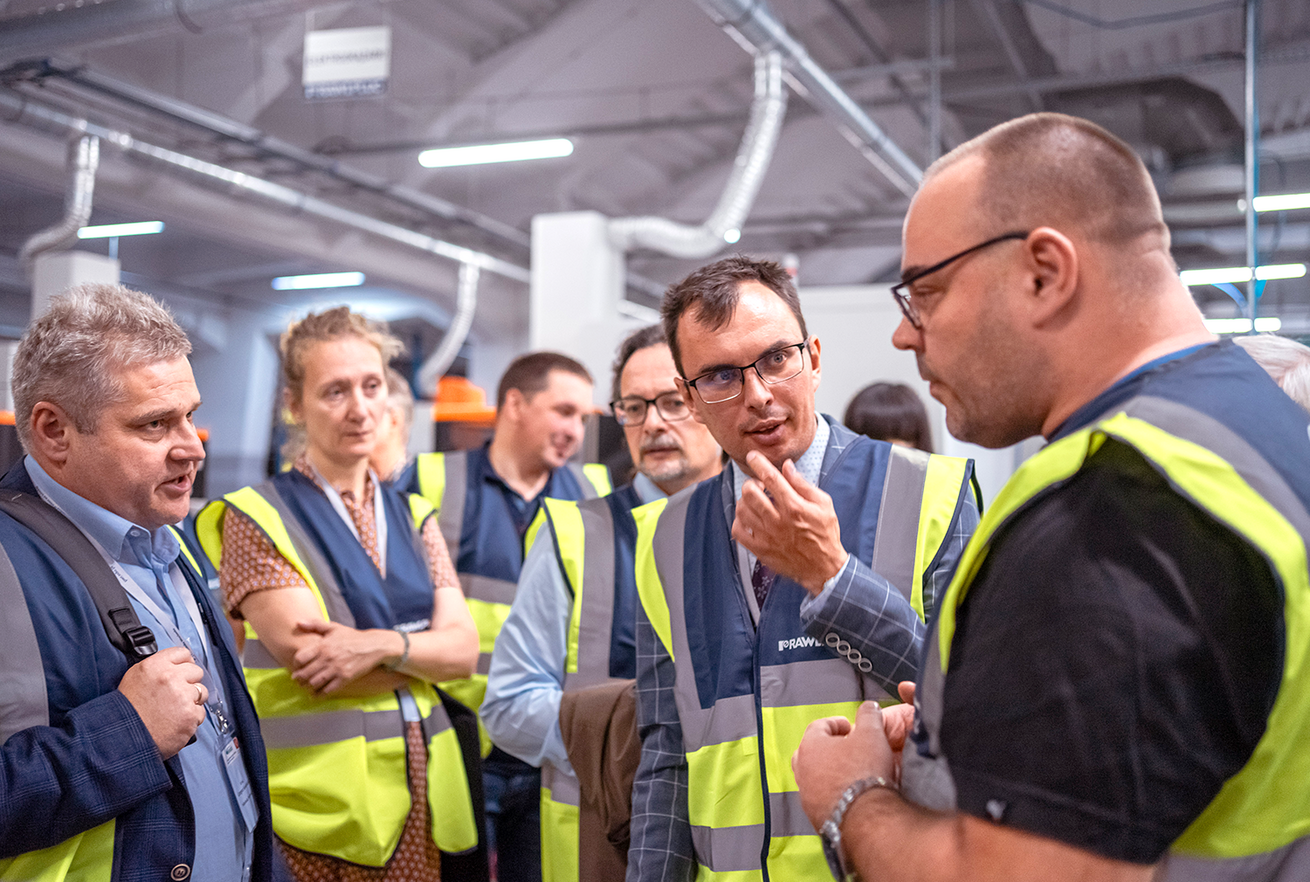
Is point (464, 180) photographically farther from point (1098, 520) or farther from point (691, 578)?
point (1098, 520)

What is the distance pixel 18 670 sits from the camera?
1392mm

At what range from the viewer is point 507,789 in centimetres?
269

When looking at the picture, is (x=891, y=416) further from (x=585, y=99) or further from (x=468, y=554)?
(x=585, y=99)

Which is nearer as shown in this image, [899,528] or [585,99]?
[899,528]

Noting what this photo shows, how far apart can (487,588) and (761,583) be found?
1.62 m

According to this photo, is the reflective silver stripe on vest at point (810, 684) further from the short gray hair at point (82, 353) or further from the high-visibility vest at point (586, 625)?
the short gray hair at point (82, 353)

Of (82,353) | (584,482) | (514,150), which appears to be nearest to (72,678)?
(82,353)

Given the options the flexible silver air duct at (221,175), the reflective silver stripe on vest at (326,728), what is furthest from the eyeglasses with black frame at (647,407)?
the flexible silver air duct at (221,175)

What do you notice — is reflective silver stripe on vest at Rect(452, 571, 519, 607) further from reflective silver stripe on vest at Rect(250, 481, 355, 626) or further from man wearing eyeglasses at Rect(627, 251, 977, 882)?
man wearing eyeglasses at Rect(627, 251, 977, 882)

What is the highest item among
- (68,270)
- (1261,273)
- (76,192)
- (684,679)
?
(76,192)

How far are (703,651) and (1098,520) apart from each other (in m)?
0.87

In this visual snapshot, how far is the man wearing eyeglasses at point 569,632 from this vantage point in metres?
2.21

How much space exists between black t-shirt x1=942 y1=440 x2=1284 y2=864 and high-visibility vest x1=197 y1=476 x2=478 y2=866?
1.70m

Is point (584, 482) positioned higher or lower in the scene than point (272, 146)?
lower
